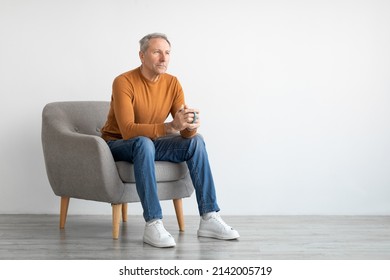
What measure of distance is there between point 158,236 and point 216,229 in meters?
0.35

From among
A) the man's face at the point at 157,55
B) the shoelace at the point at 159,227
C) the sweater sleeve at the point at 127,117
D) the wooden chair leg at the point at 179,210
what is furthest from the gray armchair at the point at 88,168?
the man's face at the point at 157,55

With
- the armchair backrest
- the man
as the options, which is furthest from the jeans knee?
the armchair backrest

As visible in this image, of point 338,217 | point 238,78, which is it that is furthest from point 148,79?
point 338,217

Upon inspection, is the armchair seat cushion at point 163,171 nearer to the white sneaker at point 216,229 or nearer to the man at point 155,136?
the man at point 155,136

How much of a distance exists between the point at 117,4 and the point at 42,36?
0.53 m

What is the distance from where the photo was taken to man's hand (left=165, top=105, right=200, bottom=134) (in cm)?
341

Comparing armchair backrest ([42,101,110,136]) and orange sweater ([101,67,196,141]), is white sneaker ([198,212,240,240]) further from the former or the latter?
armchair backrest ([42,101,110,136])

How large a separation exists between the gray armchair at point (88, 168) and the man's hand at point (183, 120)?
0.27 metres

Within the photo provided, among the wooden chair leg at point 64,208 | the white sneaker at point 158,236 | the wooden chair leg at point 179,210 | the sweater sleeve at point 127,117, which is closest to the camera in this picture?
the white sneaker at point 158,236

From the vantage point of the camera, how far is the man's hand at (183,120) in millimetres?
3406

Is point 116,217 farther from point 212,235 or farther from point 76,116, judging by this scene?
point 76,116

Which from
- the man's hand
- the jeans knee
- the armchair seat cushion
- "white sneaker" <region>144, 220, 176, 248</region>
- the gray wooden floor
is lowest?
the gray wooden floor

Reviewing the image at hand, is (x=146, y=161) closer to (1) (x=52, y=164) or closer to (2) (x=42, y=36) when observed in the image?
(1) (x=52, y=164)

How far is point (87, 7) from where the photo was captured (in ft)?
14.8
